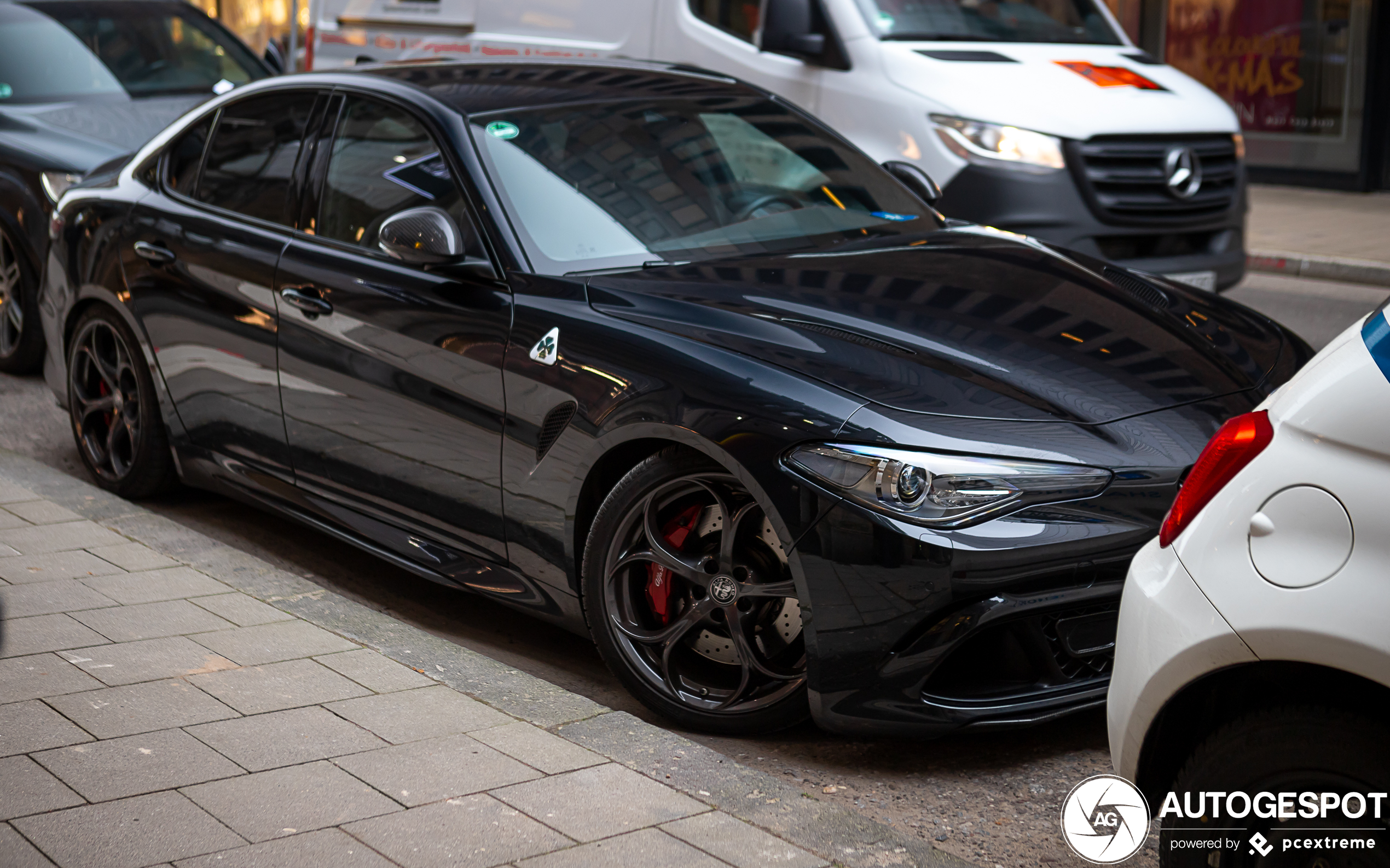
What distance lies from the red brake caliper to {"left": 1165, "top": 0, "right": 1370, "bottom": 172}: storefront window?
44.0 ft

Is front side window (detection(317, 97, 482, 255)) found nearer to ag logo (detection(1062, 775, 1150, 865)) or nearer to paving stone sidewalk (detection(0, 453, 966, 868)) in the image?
paving stone sidewalk (detection(0, 453, 966, 868))

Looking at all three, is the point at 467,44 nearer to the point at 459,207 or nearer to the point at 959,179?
the point at 959,179

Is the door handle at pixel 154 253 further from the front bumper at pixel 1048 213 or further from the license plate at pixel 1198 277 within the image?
the license plate at pixel 1198 277

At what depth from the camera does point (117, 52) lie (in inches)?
363

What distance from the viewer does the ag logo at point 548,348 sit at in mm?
3963

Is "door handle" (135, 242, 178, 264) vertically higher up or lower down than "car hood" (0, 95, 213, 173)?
lower down

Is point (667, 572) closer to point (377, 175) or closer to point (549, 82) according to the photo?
point (377, 175)

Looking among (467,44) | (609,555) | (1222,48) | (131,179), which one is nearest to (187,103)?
(467,44)

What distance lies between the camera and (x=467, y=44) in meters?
9.70

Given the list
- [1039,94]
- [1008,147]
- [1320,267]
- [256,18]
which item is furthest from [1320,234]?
[256,18]

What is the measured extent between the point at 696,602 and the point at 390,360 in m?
1.29

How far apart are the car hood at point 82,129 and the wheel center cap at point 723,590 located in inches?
202

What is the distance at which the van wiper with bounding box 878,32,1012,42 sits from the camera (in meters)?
7.97

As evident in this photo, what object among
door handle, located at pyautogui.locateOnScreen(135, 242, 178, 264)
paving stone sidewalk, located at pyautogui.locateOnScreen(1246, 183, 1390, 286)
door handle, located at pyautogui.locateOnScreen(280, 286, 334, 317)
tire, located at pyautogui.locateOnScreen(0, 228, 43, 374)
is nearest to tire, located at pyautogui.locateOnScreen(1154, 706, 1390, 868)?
door handle, located at pyautogui.locateOnScreen(280, 286, 334, 317)
